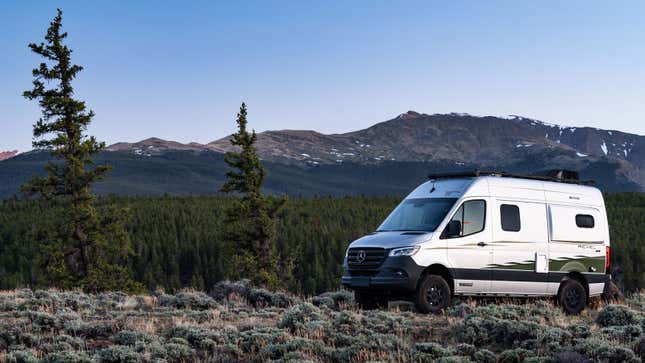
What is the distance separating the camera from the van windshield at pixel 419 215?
52.6 feet

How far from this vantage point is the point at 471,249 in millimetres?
16078

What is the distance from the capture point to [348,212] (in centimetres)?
14875

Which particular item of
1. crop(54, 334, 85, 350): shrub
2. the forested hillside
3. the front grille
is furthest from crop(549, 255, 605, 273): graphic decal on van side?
the forested hillside

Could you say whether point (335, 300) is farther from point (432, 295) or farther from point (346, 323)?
point (346, 323)

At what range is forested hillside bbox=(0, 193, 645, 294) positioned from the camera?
95.9 meters

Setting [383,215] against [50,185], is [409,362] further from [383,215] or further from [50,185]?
[383,215]

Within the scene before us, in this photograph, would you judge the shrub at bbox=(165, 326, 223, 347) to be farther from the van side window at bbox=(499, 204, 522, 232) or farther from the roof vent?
the roof vent

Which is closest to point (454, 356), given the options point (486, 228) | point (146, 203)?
point (486, 228)

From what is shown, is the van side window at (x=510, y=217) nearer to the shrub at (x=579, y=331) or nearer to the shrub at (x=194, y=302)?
the shrub at (x=579, y=331)

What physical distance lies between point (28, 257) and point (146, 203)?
4960 centimetres

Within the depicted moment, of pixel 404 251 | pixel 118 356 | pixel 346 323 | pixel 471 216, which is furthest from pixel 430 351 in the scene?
pixel 471 216

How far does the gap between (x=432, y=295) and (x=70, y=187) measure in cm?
2713

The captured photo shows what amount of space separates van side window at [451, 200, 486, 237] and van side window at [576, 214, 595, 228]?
3.28 m

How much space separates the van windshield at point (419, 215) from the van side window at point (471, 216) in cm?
26
